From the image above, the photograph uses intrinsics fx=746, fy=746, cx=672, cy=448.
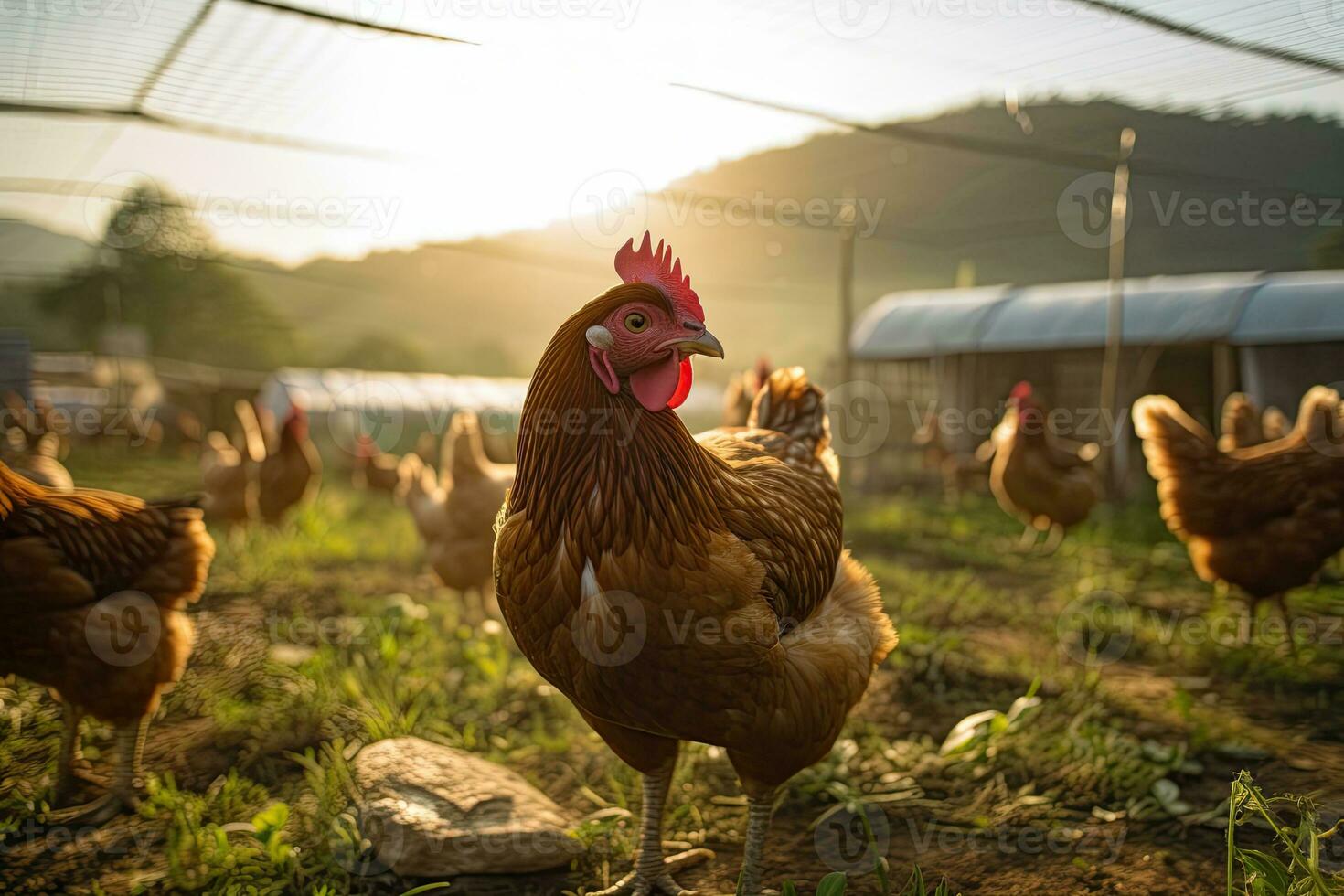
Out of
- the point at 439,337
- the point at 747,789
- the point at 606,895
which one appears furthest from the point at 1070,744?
the point at 439,337

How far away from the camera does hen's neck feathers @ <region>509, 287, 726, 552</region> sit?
2.01 metres

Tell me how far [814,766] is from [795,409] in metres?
1.57

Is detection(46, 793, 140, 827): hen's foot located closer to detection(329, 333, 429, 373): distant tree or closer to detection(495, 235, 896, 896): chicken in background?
detection(495, 235, 896, 896): chicken in background

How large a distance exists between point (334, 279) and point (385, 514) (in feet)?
11.1

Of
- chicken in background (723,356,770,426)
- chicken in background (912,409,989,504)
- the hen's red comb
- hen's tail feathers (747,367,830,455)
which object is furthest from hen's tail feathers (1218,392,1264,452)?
the hen's red comb

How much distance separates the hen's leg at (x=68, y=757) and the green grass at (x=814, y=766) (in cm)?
6

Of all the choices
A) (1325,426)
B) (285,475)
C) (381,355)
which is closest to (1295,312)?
(1325,426)

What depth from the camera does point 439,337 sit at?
21391mm

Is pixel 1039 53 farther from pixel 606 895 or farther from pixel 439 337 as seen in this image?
pixel 439 337

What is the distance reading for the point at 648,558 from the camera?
1.99 m

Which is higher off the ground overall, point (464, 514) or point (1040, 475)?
point (1040, 475)

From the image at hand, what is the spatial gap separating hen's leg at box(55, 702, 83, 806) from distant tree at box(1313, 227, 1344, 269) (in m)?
8.13

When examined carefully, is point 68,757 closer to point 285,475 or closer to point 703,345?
point 703,345

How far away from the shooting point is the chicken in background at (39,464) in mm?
3438
